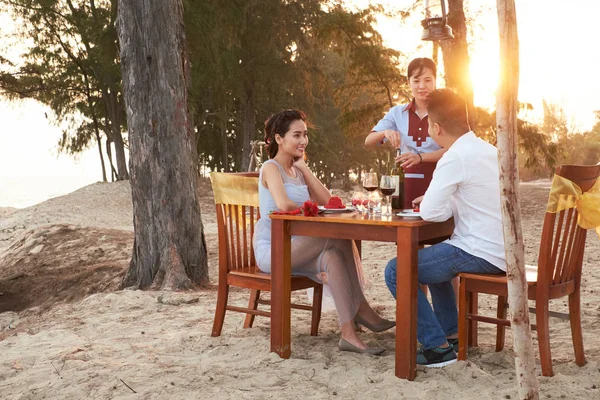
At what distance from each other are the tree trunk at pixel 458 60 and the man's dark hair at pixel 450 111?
8783 millimetres

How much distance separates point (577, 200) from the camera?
11.4 feet

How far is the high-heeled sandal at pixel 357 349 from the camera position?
12.9ft

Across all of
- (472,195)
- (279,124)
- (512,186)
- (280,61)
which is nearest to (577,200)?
(472,195)

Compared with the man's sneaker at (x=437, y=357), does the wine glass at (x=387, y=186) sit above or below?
above

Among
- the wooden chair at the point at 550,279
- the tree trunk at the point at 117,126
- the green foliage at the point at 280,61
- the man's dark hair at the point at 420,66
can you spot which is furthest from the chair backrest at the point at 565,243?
the tree trunk at the point at 117,126

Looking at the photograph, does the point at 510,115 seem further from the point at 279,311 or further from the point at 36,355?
the point at 36,355

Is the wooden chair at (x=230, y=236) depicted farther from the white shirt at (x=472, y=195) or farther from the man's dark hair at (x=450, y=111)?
the man's dark hair at (x=450, y=111)

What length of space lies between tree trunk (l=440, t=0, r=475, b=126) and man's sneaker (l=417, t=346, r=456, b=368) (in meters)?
8.92

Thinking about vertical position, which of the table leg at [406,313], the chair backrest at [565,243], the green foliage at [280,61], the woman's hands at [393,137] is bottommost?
the table leg at [406,313]

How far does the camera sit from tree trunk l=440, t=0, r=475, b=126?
12.2 meters

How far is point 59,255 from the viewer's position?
10328mm

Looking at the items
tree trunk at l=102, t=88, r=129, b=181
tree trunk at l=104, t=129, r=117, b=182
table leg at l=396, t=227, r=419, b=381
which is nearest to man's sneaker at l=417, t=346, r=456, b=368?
table leg at l=396, t=227, r=419, b=381

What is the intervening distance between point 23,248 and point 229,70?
10695mm

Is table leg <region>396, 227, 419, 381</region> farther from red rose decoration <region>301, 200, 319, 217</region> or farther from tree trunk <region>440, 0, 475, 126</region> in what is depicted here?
tree trunk <region>440, 0, 475, 126</region>
